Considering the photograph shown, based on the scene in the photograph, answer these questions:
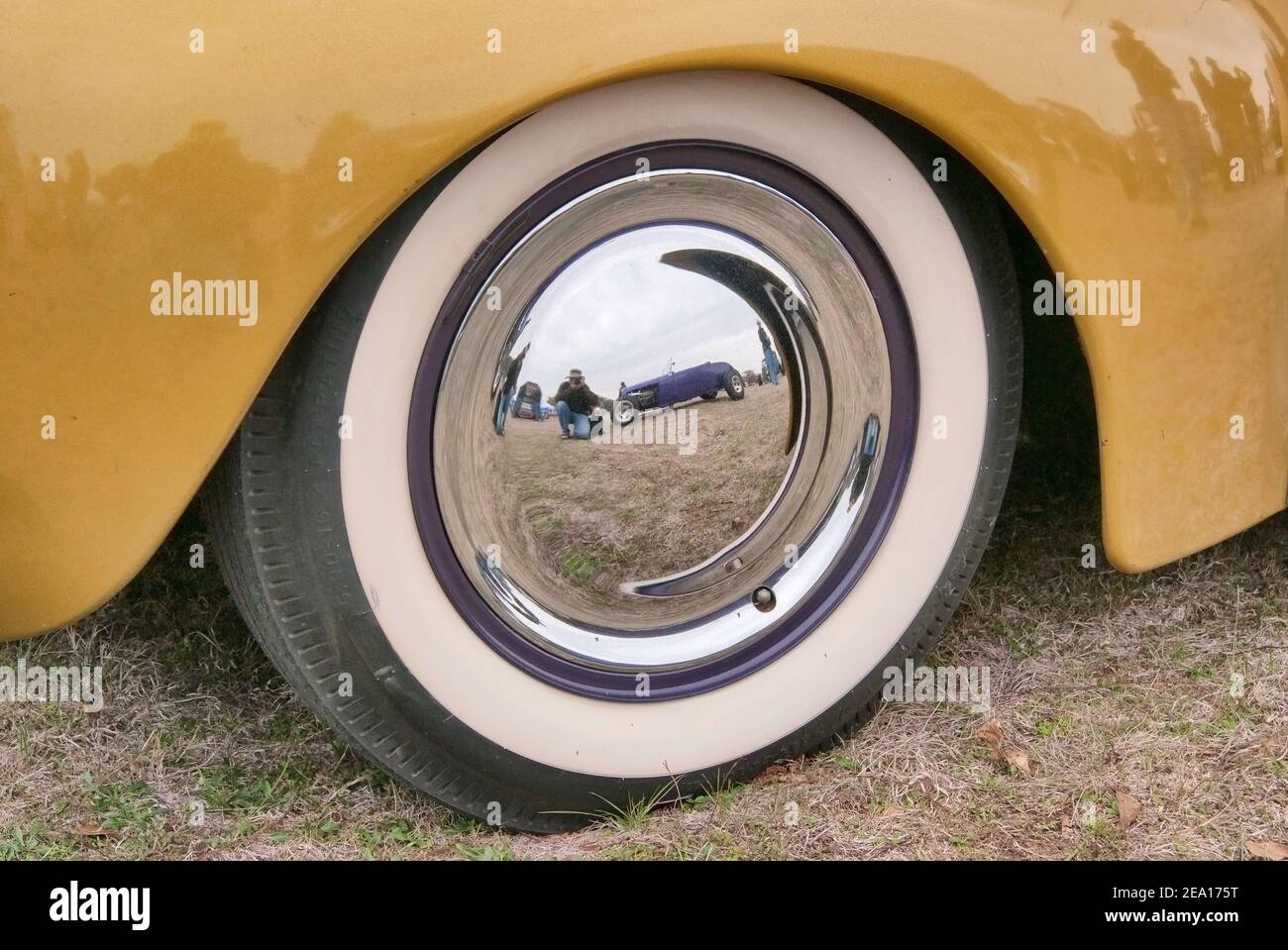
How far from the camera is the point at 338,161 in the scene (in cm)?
121

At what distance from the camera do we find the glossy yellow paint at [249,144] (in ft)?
3.82

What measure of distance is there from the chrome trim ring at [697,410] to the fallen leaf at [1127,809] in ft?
1.64

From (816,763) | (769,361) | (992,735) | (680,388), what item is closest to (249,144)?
(680,388)

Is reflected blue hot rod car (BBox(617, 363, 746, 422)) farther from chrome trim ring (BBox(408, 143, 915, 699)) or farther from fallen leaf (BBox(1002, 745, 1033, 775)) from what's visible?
fallen leaf (BBox(1002, 745, 1033, 775))

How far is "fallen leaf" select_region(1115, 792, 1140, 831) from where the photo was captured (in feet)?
5.09

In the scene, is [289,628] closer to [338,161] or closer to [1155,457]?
[338,161]

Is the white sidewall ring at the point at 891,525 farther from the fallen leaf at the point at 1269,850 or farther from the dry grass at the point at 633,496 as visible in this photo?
the fallen leaf at the point at 1269,850

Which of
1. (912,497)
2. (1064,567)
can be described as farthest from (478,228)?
(1064,567)

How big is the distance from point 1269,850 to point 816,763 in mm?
625

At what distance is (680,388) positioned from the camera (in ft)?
4.91

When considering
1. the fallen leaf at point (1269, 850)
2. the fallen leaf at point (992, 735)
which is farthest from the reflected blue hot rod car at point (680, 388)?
the fallen leaf at point (1269, 850)

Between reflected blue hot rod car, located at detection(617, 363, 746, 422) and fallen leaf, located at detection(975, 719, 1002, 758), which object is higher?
reflected blue hot rod car, located at detection(617, 363, 746, 422)

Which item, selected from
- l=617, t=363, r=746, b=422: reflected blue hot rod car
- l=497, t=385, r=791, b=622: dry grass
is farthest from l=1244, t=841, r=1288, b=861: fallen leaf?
l=617, t=363, r=746, b=422: reflected blue hot rod car

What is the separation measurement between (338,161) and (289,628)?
1.91ft
